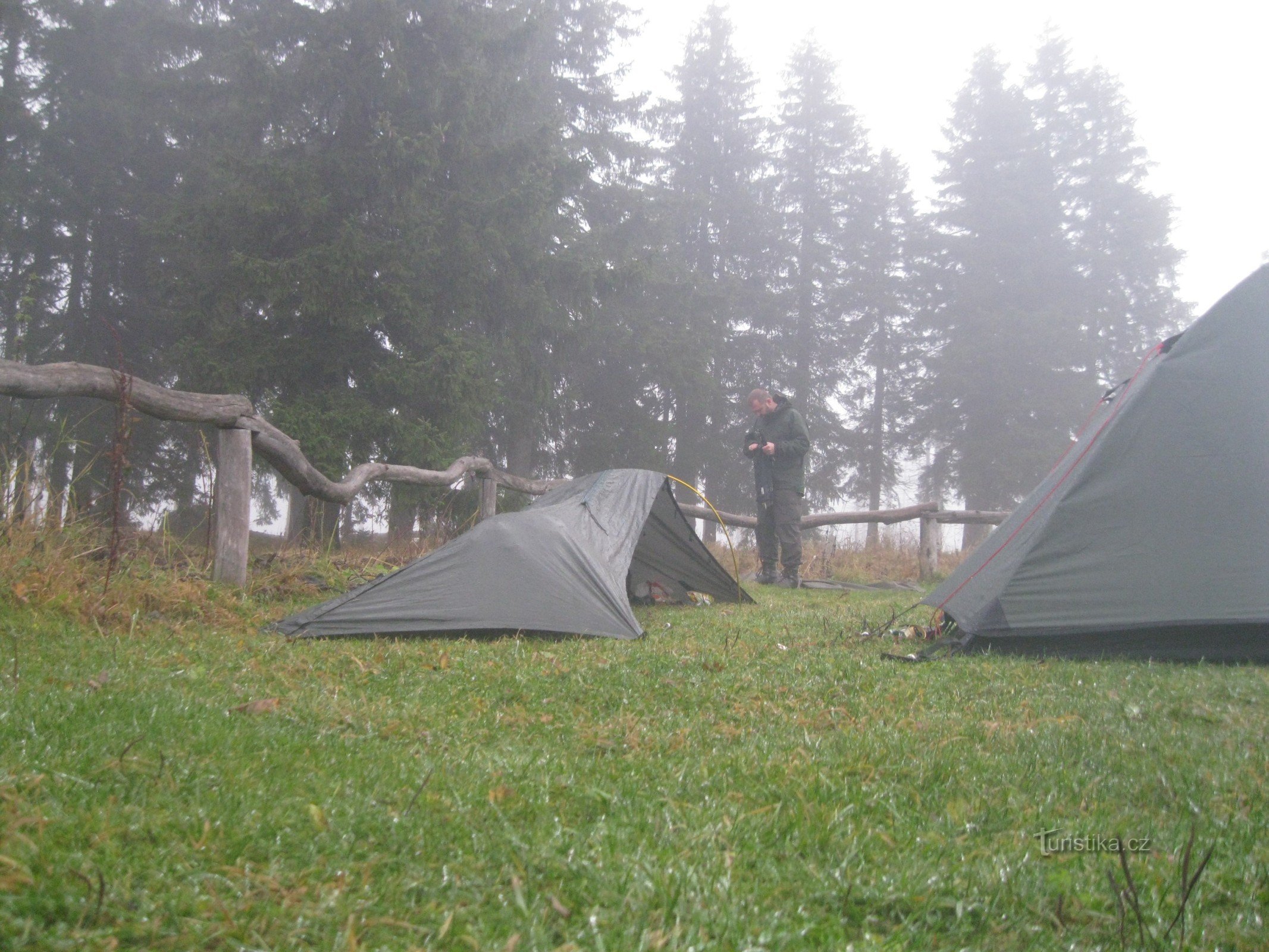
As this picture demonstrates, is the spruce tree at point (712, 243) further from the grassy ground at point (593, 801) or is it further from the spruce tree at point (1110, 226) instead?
the grassy ground at point (593, 801)

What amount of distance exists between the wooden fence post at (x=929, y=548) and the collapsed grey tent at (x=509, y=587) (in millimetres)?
7209

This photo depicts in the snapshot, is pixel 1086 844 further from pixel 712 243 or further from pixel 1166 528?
pixel 712 243

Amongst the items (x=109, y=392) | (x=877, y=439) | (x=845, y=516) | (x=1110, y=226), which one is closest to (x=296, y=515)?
(x=845, y=516)

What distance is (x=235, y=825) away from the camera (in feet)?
6.48

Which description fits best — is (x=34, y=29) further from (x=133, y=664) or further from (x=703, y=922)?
(x=703, y=922)

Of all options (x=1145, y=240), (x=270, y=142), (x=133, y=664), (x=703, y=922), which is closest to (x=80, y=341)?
(x=270, y=142)

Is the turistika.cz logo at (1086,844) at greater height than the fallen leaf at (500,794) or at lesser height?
lesser

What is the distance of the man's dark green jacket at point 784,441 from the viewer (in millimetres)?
10672

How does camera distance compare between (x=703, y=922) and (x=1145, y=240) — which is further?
(x=1145, y=240)

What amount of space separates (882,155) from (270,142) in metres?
20.6

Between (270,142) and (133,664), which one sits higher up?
(270,142)

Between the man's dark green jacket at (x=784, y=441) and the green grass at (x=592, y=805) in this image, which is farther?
the man's dark green jacket at (x=784, y=441)

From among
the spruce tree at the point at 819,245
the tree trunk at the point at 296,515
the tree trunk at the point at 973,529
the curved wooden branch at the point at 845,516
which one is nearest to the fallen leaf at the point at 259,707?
the tree trunk at the point at 296,515

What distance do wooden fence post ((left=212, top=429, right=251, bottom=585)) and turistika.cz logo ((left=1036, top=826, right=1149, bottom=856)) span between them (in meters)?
5.43
